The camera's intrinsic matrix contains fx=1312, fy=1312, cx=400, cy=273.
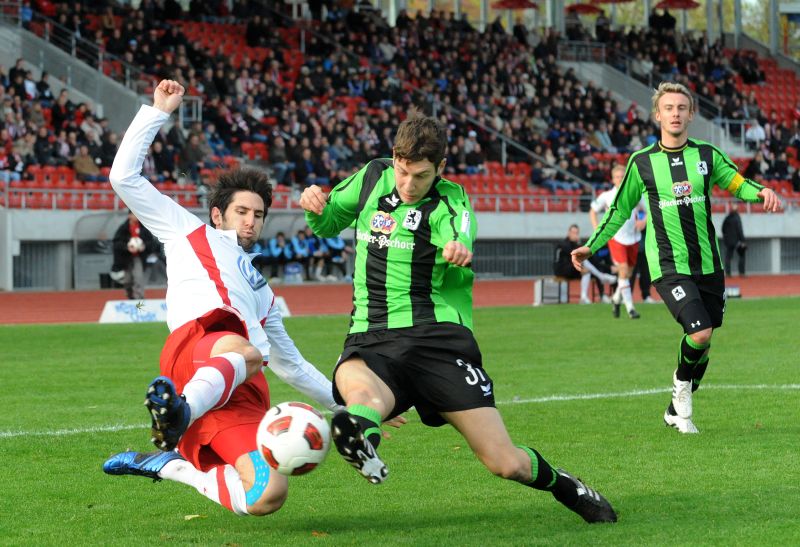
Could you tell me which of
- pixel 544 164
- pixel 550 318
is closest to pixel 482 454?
pixel 550 318

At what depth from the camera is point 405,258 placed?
233 inches

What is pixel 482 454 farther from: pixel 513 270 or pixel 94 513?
pixel 513 270

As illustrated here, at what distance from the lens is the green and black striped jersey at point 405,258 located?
5.88 metres

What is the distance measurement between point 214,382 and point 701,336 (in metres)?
4.39

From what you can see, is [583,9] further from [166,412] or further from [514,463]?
[166,412]

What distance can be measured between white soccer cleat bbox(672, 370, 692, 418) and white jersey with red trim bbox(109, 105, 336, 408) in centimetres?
328

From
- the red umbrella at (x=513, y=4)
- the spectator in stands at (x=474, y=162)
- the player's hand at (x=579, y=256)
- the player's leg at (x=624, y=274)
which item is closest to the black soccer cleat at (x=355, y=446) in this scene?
the player's hand at (x=579, y=256)

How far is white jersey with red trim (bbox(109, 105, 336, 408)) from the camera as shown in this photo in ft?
19.7

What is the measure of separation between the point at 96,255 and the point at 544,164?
1376 centimetres

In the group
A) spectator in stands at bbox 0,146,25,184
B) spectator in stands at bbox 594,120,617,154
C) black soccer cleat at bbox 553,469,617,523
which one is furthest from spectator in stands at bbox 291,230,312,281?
black soccer cleat at bbox 553,469,617,523

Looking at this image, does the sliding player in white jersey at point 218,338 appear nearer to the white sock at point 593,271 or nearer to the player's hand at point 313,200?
the player's hand at point 313,200

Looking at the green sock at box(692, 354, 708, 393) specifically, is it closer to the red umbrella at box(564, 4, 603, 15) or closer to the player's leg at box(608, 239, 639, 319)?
the player's leg at box(608, 239, 639, 319)

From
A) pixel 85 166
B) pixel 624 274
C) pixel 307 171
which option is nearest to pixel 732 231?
pixel 307 171

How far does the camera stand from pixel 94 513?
626 centimetres
